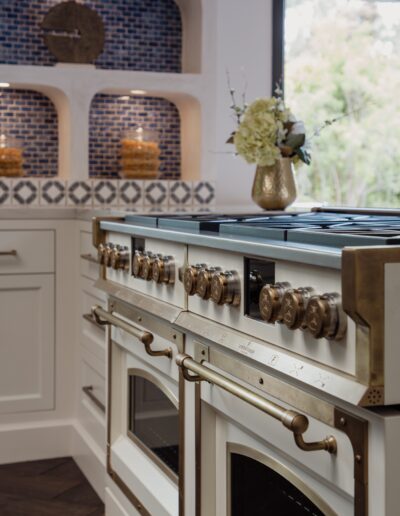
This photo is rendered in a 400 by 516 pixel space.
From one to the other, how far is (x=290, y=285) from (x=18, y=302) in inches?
81.2

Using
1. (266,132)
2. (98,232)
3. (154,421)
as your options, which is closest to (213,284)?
(154,421)

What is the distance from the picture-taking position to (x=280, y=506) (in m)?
1.29

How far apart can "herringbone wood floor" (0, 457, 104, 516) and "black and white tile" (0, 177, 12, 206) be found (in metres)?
1.01

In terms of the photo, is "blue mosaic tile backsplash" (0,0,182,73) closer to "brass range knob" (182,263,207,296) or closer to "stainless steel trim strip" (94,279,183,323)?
"stainless steel trim strip" (94,279,183,323)

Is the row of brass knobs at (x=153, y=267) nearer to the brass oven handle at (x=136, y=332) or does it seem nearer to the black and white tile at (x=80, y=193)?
the brass oven handle at (x=136, y=332)

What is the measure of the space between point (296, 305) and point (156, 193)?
2347mm

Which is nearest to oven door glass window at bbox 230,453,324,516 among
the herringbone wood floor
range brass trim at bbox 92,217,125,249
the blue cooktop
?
the blue cooktop

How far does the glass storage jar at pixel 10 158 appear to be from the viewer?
3291mm

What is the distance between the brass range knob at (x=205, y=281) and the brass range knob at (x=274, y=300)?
0.26m

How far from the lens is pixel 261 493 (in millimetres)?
1366

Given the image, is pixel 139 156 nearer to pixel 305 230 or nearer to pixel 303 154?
pixel 303 154

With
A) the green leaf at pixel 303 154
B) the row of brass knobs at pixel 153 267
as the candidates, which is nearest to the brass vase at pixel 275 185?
the green leaf at pixel 303 154

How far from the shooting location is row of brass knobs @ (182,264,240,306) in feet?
4.47

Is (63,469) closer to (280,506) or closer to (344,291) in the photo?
(280,506)
